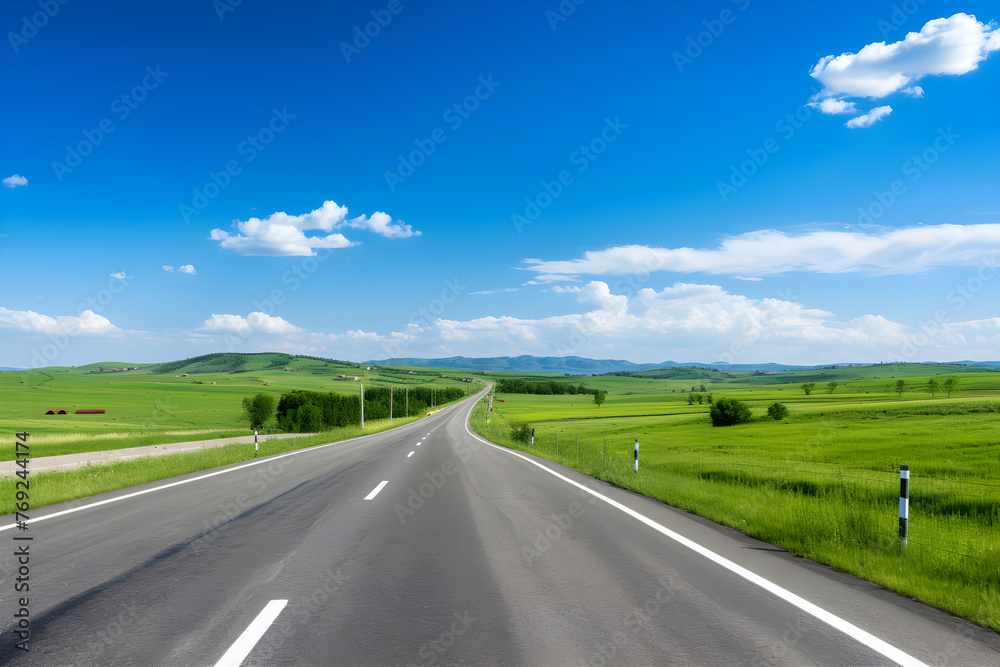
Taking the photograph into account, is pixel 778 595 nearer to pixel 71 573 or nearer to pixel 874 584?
pixel 874 584

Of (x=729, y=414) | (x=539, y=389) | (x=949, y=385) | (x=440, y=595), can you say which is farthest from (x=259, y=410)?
(x=539, y=389)

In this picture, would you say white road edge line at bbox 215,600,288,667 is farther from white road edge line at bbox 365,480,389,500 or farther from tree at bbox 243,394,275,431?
tree at bbox 243,394,275,431

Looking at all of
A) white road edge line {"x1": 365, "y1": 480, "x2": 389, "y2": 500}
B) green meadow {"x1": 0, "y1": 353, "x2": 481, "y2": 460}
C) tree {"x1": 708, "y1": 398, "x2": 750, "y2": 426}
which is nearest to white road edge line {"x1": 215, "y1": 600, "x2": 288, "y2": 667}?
white road edge line {"x1": 365, "y1": 480, "x2": 389, "y2": 500}

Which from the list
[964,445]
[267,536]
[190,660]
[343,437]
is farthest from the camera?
[343,437]

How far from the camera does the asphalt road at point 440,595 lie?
361cm

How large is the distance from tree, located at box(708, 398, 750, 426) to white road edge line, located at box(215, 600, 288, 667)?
57151mm

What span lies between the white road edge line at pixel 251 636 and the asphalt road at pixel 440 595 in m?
0.02

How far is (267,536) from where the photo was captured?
683 centimetres

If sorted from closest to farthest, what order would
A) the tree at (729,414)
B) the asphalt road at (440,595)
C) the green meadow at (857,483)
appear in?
the asphalt road at (440,595), the green meadow at (857,483), the tree at (729,414)

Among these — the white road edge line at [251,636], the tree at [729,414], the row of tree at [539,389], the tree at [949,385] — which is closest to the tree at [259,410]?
the tree at [729,414]

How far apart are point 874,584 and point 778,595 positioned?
131 centimetres

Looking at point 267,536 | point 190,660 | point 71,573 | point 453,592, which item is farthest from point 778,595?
point 71,573

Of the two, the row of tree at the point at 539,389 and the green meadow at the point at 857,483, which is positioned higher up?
the green meadow at the point at 857,483

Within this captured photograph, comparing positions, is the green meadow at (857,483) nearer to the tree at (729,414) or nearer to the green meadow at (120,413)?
the tree at (729,414)
